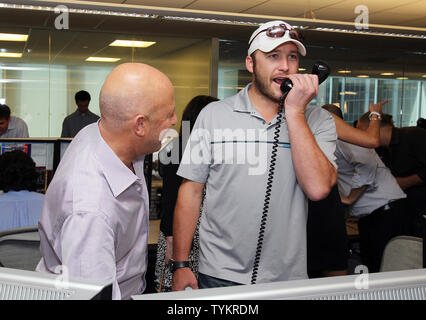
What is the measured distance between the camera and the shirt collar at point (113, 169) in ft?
3.58

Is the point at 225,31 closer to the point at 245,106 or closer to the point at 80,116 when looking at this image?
the point at 80,116

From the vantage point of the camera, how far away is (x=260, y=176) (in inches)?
64.7

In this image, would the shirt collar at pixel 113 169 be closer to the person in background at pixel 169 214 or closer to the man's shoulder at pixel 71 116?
the person in background at pixel 169 214

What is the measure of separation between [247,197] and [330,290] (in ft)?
3.03

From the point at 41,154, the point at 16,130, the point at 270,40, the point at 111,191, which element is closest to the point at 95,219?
the point at 111,191

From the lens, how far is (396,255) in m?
1.99

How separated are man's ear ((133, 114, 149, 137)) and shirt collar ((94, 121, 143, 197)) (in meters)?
0.07

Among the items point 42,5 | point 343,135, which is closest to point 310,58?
point 42,5

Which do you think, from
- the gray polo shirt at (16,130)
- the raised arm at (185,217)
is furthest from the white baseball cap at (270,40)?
the gray polo shirt at (16,130)

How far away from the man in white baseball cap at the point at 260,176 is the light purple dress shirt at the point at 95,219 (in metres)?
0.44

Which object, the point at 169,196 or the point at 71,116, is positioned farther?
the point at 71,116

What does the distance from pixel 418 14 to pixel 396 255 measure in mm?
4895

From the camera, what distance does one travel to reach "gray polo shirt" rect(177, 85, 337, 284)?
1.64 m
